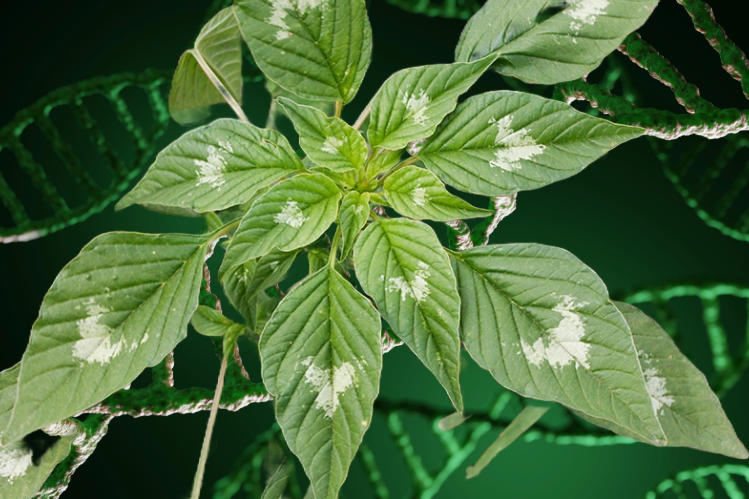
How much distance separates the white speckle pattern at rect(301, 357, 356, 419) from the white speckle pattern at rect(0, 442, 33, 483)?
322 millimetres

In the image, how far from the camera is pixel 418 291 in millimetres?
463

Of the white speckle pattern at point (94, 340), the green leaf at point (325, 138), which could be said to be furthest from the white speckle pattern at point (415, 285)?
the white speckle pattern at point (94, 340)

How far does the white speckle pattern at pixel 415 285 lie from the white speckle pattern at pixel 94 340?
0.71 ft

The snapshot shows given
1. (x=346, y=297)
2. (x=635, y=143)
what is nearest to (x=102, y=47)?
(x=346, y=297)

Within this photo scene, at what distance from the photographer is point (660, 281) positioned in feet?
2.62

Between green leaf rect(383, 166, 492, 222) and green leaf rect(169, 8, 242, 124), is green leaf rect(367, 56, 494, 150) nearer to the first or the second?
green leaf rect(383, 166, 492, 222)

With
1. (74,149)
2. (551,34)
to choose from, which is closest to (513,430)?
(551,34)

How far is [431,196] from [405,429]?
44cm

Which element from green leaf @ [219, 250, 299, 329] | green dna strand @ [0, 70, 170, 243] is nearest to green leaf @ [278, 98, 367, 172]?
green leaf @ [219, 250, 299, 329]

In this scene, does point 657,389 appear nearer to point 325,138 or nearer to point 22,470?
point 325,138

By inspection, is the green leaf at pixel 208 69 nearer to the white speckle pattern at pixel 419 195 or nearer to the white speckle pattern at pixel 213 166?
the white speckle pattern at pixel 213 166

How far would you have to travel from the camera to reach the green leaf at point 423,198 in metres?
0.47

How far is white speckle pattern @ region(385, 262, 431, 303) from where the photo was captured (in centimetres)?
46

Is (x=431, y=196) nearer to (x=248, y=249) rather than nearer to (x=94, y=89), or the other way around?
(x=248, y=249)
